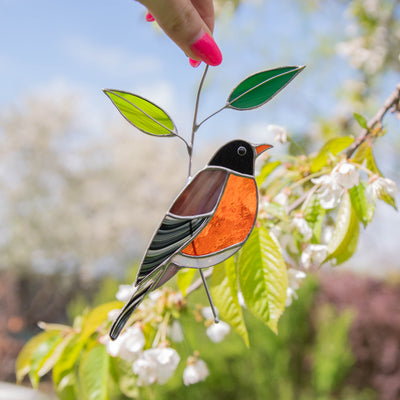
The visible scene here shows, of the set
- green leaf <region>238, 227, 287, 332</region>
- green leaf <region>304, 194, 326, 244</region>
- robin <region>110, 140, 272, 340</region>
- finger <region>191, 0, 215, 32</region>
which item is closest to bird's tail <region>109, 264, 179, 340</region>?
robin <region>110, 140, 272, 340</region>

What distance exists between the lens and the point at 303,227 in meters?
0.55

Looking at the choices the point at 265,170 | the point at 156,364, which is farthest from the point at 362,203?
the point at 156,364

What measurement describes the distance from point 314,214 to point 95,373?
1.28 ft

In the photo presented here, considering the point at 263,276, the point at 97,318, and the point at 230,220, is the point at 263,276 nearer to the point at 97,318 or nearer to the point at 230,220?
the point at 230,220

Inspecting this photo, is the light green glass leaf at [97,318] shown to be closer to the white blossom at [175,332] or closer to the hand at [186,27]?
the white blossom at [175,332]

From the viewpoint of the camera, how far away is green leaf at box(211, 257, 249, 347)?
20.9 inches

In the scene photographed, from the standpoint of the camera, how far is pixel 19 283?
5934mm

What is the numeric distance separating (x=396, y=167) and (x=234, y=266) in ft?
12.7

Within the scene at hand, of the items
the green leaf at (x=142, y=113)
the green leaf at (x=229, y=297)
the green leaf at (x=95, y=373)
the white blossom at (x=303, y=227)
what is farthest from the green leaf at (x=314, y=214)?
the green leaf at (x=95, y=373)

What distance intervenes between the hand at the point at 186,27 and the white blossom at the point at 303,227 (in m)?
0.23

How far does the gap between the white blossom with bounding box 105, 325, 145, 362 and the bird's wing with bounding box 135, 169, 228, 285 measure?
0.19m

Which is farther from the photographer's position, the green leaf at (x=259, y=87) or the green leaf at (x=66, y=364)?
the green leaf at (x=66, y=364)

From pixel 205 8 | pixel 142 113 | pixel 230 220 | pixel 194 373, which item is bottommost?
pixel 194 373

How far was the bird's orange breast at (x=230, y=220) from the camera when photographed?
1.51 feet
